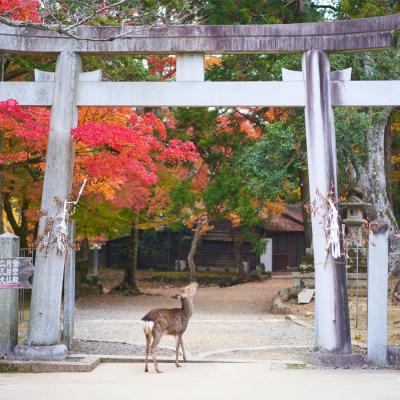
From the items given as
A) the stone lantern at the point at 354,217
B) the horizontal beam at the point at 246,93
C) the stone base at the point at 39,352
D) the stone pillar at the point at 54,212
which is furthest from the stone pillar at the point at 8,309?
the stone lantern at the point at 354,217

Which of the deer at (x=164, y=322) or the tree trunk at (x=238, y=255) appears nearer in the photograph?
the deer at (x=164, y=322)

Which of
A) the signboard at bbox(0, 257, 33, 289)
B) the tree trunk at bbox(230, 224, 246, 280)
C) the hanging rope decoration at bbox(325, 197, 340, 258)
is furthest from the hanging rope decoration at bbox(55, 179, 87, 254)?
the tree trunk at bbox(230, 224, 246, 280)

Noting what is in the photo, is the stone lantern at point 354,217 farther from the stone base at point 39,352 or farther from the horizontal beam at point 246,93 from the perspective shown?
the stone base at point 39,352

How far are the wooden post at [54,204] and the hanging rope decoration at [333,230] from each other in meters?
4.12

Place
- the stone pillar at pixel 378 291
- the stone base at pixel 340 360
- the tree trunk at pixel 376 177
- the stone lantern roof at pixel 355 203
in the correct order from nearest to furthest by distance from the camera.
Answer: the stone base at pixel 340 360, the stone pillar at pixel 378 291, the tree trunk at pixel 376 177, the stone lantern roof at pixel 355 203

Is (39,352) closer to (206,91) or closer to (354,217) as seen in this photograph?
(206,91)

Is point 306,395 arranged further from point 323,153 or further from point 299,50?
point 299,50

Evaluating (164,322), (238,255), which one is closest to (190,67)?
(164,322)

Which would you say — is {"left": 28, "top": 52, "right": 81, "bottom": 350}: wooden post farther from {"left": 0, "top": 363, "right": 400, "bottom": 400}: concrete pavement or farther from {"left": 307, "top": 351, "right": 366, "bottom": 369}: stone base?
{"left": 307, "top": 351, "right": 366, "bottom": 369}: stone base

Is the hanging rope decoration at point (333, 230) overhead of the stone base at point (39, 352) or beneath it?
overhead

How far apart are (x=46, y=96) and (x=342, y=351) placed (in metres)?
6.15

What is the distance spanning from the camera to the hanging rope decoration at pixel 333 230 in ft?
36.7

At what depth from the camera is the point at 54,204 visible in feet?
37.8

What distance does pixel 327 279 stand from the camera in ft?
36.8
